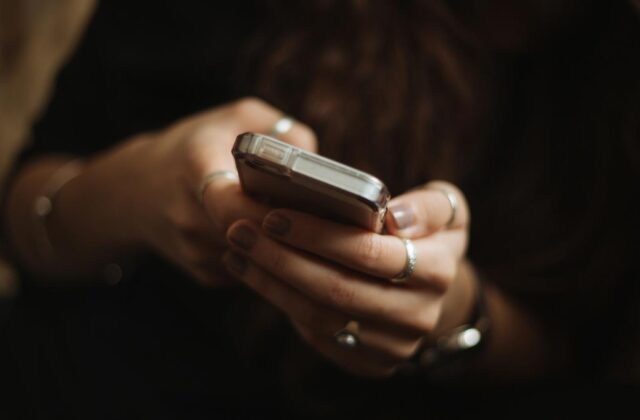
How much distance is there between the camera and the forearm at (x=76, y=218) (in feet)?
2.01

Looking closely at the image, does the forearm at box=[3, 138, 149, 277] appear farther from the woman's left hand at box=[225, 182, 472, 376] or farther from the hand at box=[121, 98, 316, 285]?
the woman's left hand at box=[225, 182, 472, 376]

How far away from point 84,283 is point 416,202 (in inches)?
19.6

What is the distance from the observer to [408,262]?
413mm

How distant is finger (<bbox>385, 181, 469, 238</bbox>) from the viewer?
0.42m

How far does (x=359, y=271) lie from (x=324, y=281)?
27 mm

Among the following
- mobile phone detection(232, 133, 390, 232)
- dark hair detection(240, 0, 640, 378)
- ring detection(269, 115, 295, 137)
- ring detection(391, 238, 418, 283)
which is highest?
dark hair detection(240, 0, 640, 378)

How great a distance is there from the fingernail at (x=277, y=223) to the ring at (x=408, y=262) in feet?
0.29

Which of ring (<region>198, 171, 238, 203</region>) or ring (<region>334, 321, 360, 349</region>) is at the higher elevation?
ring (<region>198, 171, 238, 203</region>)

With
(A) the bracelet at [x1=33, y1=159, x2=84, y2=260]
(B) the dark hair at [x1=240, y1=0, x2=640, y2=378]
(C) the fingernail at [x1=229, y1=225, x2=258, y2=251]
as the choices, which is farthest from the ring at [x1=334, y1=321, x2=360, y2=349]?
(A) the bracelet at [x1=33, y1=159, x2=84, y2=260]

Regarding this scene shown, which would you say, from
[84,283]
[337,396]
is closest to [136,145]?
[84,283]

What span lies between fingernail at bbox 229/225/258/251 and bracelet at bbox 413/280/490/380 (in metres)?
0.28

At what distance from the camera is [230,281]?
57 centimetres

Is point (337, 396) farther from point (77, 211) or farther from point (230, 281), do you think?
point (77, 211)

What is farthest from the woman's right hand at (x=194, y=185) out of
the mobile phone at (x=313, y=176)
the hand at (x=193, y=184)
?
the mobile phone at (x=313, y=176)
